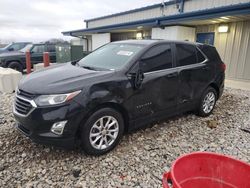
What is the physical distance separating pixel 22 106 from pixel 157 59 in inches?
89.5

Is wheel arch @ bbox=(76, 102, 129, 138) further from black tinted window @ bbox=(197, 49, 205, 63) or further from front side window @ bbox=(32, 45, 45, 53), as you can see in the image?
front side window @ bbox=(32, 45, 45, 53)

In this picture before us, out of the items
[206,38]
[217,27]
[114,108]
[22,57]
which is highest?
[217,27]

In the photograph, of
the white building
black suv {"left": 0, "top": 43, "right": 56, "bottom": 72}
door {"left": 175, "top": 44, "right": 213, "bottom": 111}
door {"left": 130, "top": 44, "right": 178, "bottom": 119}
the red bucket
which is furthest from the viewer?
black suv {"left": 0, "top": 43, "right": 56, "bottom": 72}

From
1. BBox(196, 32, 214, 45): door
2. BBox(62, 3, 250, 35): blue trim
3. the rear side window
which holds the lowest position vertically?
the rear side window

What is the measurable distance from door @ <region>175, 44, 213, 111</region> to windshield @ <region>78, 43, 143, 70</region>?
0.99 m

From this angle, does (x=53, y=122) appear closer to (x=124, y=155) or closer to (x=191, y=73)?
(x=124, y=155)

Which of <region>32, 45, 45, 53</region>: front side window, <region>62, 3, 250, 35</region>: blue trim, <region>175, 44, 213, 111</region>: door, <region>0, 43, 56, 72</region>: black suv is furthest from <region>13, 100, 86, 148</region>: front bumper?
<region>32, 45, 45, 53</region>: front side window

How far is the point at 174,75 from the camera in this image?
12.8 ft

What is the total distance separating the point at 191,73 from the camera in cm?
423

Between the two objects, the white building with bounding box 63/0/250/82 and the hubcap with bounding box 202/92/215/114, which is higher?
the white building with bounding box 63/0/250/82

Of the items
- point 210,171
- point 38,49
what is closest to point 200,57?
point 210,171

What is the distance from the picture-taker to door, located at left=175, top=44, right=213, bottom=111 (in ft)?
13.4

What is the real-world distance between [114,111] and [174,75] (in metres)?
1.44

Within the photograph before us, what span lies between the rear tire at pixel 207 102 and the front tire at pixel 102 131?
2238 millimetres
